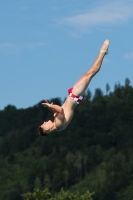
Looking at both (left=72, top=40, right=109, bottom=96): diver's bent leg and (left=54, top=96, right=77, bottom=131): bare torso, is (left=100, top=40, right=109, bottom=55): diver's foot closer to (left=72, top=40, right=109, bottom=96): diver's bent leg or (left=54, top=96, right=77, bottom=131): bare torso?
(left=72, top=40, right=109, bottom=96): diver's bent leg

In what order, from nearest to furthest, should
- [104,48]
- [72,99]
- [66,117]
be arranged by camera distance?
[66,117] < [72,99] < [104,48]

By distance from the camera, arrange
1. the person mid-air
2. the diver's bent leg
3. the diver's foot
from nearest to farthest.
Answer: the person mid-air → the diver's bent leg → the diver's foot

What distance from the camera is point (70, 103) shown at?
80.9 feet

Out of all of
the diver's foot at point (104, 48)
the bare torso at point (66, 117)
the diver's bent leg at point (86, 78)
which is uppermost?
the diver's foot at point (104, 48)

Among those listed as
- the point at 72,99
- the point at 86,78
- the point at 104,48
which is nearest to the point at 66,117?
the point at 72,99

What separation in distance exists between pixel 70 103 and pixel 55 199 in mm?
28143

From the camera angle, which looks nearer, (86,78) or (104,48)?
(86,78)

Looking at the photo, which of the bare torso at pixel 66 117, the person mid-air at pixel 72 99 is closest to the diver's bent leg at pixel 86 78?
the person mid-air at pixel 72 99

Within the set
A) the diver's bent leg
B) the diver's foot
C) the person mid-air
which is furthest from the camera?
the diver's foot

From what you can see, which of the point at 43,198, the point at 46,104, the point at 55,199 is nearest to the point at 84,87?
the point at 46,104

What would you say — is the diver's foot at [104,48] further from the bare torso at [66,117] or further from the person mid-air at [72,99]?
the bare torso at [66,117]

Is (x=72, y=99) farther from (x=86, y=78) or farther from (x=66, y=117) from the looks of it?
(x=86, y=78)

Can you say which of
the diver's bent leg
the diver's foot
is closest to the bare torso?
the diver's bent leg

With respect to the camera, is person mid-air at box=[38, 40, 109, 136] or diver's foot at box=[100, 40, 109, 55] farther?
diver's foot at box=[100, 40, 109, 55]
